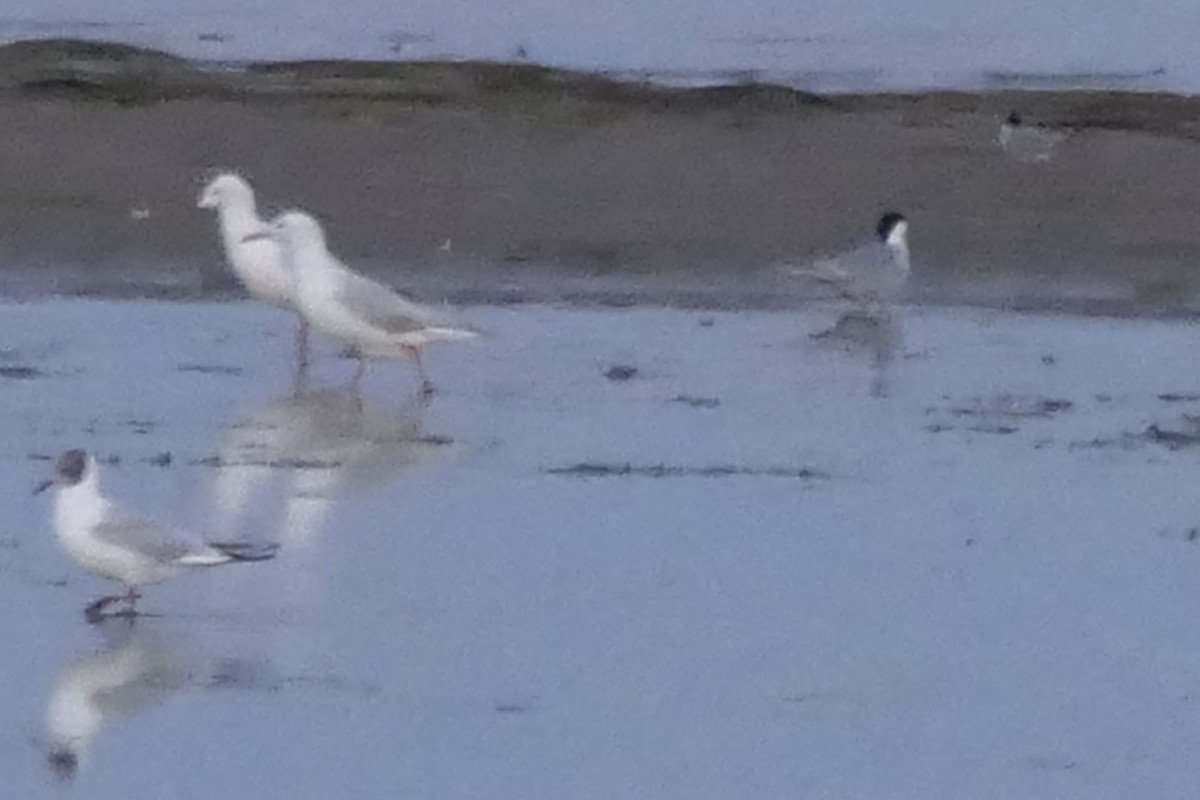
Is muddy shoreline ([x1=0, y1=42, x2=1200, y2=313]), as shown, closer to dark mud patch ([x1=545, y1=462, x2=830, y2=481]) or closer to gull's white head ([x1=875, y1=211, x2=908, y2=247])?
gull's white head ([x1=875, y1=211, x2=908, y2=247])

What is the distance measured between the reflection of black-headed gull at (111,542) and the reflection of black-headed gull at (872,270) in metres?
4.74

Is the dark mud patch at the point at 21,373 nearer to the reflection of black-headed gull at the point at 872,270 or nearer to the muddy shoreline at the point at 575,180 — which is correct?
the muddy shoreline at the point at 575,180

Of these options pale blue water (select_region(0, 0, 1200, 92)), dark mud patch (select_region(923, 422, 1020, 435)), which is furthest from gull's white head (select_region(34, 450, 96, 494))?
pale blue water (select_region(0, 0, 1200, 92))

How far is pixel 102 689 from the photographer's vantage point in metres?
8.77

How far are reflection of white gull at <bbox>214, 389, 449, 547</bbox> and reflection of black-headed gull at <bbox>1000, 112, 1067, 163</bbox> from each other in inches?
192

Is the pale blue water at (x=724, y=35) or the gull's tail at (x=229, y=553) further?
the pale blue water at (x=724, y=35)

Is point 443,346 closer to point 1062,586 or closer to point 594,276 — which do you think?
point 594,276

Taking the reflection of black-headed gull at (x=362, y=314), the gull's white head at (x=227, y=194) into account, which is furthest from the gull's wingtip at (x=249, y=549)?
the gull's white head at (x=227, y=194)

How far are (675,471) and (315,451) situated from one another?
A: 3.58 ft

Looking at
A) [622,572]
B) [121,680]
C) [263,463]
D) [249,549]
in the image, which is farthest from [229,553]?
[263,463]

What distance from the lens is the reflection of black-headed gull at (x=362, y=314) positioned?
12.7 m

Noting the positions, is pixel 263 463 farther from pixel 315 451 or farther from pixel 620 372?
pixel 620 372

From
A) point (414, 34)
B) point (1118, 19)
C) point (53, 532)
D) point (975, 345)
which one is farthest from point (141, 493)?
point (1118, 19)

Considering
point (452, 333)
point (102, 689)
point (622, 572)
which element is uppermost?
point (452, 333)
